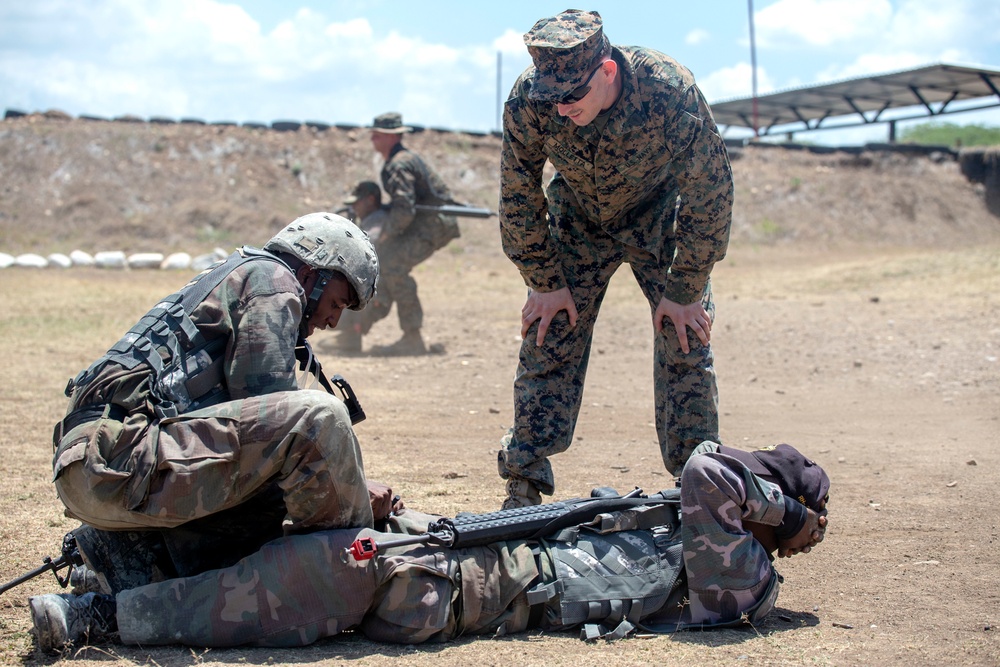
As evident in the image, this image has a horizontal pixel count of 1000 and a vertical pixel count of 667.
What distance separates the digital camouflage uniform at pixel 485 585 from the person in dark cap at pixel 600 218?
0.97 m

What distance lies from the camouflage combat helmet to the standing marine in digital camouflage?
0.33ft

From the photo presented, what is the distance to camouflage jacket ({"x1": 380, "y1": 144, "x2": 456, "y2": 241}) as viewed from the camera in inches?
395

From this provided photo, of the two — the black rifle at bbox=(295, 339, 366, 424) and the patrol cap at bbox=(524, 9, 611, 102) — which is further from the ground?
the patrol cap at bbox=(524, 9, 611, 102)

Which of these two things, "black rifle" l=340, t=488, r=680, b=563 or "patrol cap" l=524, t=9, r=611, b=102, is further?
"patrol cap" l=524, t=9, r=611, b=102

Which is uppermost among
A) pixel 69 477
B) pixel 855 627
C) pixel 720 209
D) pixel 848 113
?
pixel 848 113

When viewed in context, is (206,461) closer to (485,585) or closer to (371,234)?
(485,585)

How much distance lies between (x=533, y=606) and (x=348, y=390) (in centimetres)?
98

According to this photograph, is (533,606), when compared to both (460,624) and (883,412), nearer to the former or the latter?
(460,624)

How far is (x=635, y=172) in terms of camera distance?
4.10 meters

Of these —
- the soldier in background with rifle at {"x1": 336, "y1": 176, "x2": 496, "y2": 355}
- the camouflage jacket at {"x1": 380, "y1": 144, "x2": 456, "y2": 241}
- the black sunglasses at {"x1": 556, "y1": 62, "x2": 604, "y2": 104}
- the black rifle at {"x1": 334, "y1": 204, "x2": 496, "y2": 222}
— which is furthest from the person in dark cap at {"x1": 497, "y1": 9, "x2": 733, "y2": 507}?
the black rifle at {"x1": 334, "y1": 204, "x2": 496, "y2": 222}

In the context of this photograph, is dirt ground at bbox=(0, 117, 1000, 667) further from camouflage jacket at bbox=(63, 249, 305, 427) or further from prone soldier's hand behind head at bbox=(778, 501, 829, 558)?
camouflage jacket at bbox=(63, 249, 305, 427)

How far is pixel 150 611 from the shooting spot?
9.80 ft

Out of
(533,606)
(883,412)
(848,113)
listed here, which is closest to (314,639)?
(533,606)

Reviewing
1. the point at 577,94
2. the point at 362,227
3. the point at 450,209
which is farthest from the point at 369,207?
the point at 577,94
